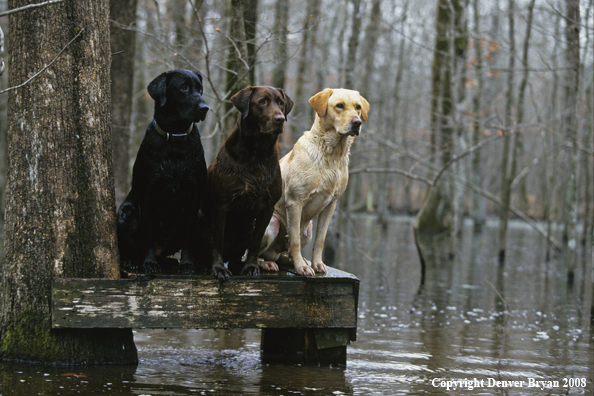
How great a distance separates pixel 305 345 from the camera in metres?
5.18

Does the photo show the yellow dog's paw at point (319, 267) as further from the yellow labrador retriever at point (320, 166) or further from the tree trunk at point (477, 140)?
the tree trunk at point (477, 140)

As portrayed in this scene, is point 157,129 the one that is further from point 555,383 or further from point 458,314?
point 458,314

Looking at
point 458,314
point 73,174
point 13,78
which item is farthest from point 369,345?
point 13,78

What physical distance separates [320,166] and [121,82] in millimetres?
5557

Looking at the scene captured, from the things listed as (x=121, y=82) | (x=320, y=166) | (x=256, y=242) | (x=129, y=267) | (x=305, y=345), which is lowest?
(x=305, y=345)

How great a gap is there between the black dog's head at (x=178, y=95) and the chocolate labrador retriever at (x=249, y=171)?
32 cm

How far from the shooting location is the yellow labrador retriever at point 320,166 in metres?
5.05

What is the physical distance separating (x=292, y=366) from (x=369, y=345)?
139cm

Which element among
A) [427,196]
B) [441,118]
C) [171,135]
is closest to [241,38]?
[171,135]

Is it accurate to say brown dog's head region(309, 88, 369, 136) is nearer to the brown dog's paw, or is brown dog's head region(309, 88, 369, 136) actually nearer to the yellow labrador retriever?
the yellow labrador retriever

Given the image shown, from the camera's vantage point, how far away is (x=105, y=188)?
4.71 m

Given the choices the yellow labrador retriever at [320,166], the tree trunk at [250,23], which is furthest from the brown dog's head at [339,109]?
the tree trunk at [250,23]

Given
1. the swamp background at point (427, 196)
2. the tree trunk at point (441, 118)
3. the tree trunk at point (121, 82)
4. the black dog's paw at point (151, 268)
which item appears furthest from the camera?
the tree trunk at point (441, 118)

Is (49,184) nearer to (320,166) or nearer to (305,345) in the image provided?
(320,166)
